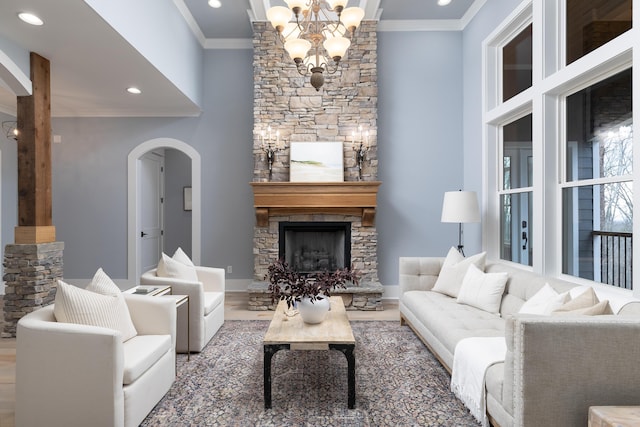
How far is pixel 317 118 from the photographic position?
Answer: 5.09m

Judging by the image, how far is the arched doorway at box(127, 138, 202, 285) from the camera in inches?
216

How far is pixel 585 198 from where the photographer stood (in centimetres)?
295

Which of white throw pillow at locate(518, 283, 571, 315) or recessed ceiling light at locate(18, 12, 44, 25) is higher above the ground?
recessed ceiling light at locate(18, 12, 44, 25)

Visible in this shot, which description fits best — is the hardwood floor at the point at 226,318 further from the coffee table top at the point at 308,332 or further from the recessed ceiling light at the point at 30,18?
the recessed ceiling light at the point at 30,18

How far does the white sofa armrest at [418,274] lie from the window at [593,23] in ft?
7.16

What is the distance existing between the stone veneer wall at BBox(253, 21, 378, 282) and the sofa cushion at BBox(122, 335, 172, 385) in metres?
2.58

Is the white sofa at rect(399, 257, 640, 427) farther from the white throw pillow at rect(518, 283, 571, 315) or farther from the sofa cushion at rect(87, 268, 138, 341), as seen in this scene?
the sofa cushion at rect(87, 268, 138, 341)

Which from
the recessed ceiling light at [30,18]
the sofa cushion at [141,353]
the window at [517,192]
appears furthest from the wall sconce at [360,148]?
the recessed ceiling light at [30,18]

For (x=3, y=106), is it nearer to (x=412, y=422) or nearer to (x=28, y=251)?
(x=28, y=251)

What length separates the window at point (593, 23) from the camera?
8.44ft

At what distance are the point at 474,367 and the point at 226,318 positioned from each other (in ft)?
9.59

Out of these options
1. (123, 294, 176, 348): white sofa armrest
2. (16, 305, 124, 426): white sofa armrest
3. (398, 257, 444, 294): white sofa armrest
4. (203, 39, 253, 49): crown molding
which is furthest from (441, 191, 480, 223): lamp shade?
(203, 39, 253, 49): crown molding

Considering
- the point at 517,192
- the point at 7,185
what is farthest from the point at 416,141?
the point at 7,185

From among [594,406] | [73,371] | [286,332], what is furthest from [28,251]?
[594,406]
